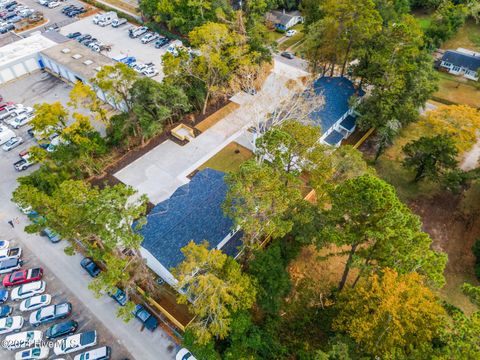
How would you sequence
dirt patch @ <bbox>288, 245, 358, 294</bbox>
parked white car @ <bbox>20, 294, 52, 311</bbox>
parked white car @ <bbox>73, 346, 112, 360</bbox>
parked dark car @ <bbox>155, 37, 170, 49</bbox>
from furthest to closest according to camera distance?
parked dark car @ <bbox>155, 37, 170, 49</bbox>, dirt patch @ <bbox>288, 245, 358, 294</bbox>, parked white car @ <bbox>20, 294, 52, 311</bbox>, parked white car @ <bbox>73, 346, 112, 360</bbox>

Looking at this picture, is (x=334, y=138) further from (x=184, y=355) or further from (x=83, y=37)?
(x=83, y=37)

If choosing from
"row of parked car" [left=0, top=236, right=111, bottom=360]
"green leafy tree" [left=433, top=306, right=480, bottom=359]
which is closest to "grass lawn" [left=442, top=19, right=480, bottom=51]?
"green leafy tree" [left=433, top=306, right=480, bottom=359]

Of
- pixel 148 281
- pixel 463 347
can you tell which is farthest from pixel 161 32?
pixel 463 347

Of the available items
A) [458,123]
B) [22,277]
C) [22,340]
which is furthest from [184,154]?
[458,123]

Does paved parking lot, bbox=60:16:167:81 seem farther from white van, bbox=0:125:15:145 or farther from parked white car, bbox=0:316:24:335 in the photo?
parked white car, bbox=0:316:24:335

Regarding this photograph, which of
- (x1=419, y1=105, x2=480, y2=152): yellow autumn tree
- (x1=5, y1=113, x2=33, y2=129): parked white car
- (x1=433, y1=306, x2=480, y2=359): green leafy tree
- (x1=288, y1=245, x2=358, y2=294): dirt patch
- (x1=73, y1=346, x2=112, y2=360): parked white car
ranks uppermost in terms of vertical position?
(x1=419, y1=105, x2=480, y2=152): yellow autumn tree
